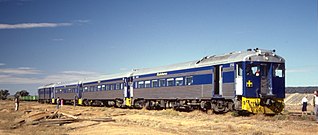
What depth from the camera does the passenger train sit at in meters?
22.9

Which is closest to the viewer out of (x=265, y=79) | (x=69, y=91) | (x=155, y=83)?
(x=265, y=79)

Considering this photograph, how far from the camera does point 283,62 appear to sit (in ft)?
79.6

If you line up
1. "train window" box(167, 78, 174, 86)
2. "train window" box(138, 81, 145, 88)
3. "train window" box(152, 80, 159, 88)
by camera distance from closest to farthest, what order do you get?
"train window" box(167, 78, 174, 86) → "train window" box(152, 80, 159, 88) → "train window" box(138, 81, 145, 88)

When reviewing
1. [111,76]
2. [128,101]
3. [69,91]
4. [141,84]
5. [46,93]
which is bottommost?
[46,93]

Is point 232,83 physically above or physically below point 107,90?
above

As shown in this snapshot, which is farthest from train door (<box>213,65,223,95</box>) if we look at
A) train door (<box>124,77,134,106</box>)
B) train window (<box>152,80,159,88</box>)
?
train door (<box>124,77,134,106</box>)

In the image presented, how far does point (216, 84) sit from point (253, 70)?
2993mm

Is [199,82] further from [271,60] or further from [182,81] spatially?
[271,60]

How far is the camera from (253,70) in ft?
75.8

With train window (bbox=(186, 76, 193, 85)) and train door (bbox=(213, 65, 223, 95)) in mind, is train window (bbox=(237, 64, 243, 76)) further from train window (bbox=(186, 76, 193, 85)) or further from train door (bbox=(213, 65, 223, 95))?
train window (bbox=(186, 76, 193, 85))

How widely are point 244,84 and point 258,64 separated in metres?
1.64

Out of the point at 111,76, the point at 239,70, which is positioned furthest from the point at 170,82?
the point at 111,76

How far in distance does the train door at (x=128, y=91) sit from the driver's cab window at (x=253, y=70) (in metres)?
16.8

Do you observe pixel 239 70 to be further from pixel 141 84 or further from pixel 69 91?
pixel 69 91
